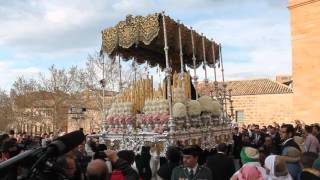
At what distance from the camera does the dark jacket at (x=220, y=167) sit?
658 cm

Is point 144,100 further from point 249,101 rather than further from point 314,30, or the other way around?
point 249,101

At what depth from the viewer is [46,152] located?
1.86 meters

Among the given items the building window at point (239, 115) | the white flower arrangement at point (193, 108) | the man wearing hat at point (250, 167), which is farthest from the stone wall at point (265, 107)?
the man wearing hat at point (250, 167)

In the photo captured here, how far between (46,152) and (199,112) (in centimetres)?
1114

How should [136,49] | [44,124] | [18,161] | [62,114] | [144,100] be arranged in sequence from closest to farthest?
[18,161], [144,100], [136,49], [62,114], [44,124]

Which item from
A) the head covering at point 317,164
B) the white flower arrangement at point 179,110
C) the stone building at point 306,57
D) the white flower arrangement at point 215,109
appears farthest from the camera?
the stone building at point 306,57

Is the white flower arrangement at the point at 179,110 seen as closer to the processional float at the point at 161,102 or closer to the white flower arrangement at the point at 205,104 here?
the processional float at the point at 161,102

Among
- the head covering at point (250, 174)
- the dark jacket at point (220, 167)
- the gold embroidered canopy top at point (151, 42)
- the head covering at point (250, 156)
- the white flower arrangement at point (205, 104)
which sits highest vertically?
the gold embroidered canopy top at point (151, 42)

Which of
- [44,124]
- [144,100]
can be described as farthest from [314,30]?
[44,124]

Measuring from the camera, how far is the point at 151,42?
13719 mm

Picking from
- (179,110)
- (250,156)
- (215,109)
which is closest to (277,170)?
(250,156)

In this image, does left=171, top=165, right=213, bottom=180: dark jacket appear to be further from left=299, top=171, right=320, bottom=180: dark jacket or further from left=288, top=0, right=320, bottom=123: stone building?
left=288, top=0, right=320, bottom=123: stone building

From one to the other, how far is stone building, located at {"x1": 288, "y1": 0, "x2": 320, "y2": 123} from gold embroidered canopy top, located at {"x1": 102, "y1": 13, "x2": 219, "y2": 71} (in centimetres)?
735

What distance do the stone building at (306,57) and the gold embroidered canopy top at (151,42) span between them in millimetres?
7350
